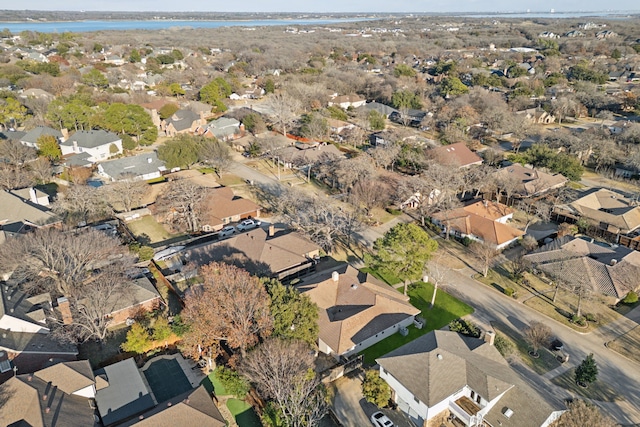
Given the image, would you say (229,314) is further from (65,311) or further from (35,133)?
(35,133)

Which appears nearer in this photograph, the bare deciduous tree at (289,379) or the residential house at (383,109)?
the bare deciduous tree at (289,379)

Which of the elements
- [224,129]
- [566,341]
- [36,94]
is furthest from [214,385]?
[36,94]

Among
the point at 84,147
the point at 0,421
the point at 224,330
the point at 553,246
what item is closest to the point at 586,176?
the point at 553,246

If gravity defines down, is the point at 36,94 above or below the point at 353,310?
above

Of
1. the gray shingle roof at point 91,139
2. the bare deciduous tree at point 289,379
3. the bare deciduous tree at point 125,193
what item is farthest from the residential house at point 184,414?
the gray shingle roof at point 91,139

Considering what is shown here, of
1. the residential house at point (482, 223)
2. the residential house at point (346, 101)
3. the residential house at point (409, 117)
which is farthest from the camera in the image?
the residential house at point (346, 101)

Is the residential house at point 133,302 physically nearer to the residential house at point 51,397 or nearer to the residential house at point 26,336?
the residential house at point 26,336
